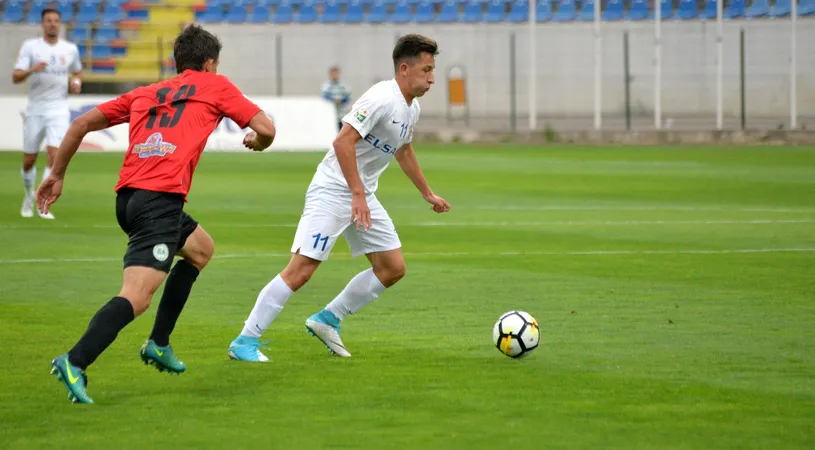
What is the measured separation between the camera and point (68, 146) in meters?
6.29

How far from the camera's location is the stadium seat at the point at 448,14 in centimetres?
3844

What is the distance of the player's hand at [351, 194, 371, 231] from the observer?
22.6 ft

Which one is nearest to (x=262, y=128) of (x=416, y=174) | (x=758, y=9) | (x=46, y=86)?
(x=416, y=174)

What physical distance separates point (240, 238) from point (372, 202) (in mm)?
6384

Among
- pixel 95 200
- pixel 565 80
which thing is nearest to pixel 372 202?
pixel 95 200

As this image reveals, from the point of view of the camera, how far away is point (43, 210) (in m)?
6.43

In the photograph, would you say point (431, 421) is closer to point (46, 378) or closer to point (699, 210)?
point (46, 378)

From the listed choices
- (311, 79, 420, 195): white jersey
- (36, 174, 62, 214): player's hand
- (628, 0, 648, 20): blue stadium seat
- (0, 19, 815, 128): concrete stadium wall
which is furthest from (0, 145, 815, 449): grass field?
(628, 0, 648, 20): blue stadium seat

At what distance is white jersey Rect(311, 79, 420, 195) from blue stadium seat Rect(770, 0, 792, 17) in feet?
95.2

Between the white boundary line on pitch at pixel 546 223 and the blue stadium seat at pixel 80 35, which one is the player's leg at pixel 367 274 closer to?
the white boundary line on pitch at pixel 546 223

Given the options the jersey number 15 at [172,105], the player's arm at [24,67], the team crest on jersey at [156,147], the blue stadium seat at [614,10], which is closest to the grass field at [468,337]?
the team crest on jersey at [156,147]

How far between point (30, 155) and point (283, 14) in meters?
23.6

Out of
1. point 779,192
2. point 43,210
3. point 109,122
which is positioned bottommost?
point 779,192

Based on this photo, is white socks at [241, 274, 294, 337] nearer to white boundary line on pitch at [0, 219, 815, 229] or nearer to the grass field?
the grass field
